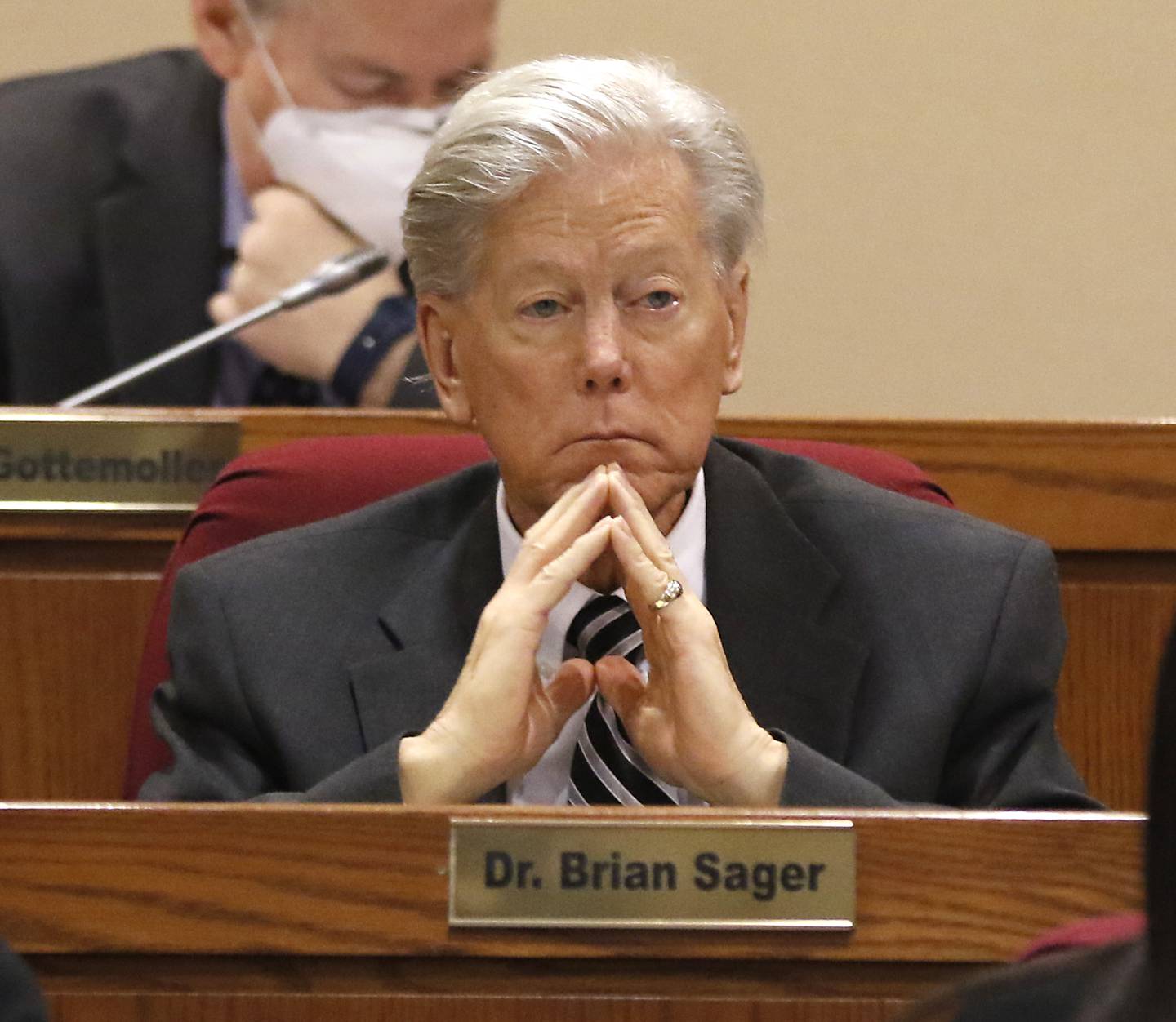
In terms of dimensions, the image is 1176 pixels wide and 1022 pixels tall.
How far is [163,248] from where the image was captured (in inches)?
108

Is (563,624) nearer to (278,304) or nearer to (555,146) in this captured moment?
(555,146)

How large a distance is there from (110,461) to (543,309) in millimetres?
649

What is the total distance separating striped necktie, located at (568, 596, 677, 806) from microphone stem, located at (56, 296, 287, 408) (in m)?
0.99

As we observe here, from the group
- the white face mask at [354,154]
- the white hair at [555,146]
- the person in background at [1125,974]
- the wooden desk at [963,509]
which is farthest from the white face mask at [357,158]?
the person in background at [1125,974]

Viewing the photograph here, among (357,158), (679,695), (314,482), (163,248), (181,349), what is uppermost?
(357,158)

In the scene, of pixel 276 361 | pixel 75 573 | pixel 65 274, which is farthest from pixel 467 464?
pixel 65 274

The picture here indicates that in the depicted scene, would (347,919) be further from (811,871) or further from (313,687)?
(313,687)

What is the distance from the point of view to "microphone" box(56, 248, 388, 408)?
2697 mm

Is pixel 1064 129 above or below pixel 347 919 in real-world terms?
above

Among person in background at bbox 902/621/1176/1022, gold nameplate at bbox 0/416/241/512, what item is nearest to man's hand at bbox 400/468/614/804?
gold nameplate at bbox 0/416/241/512

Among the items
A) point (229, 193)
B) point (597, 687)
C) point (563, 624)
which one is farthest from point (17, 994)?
point (229, 193)

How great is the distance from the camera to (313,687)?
73.1 inches

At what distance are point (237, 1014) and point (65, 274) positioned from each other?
1724mm

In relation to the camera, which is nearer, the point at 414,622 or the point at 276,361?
the point at 414,622
